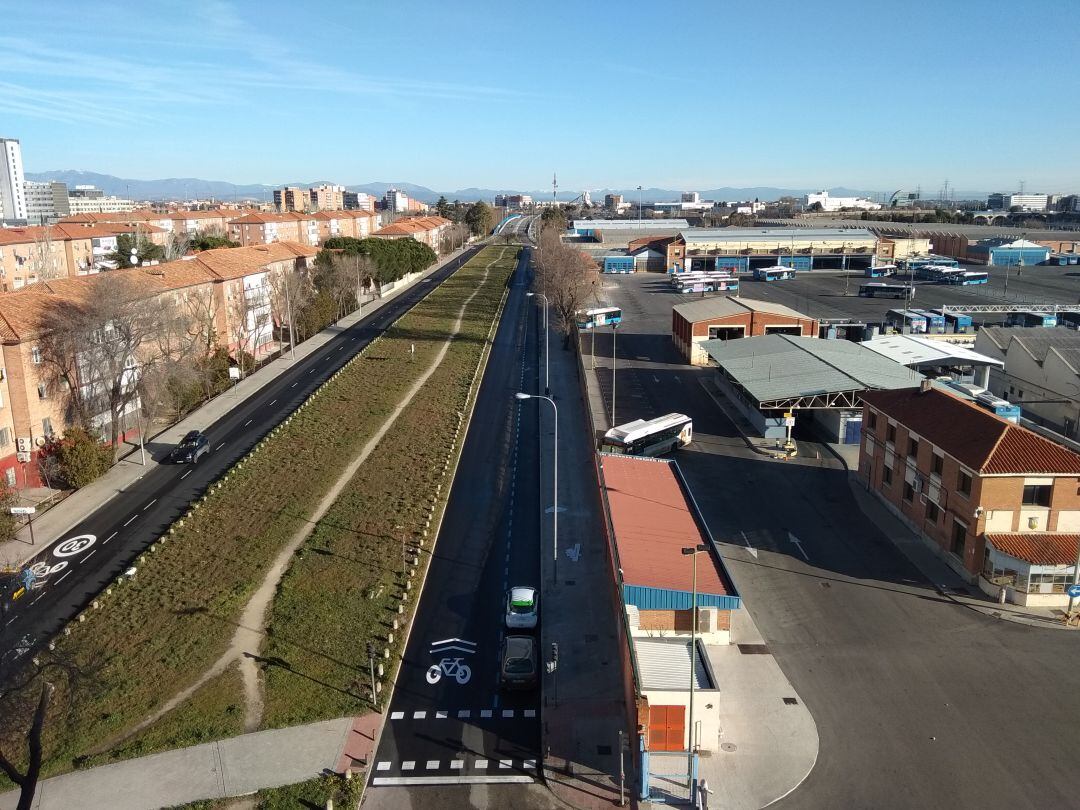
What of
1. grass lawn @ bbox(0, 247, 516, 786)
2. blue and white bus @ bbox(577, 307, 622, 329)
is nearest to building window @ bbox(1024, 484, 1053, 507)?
grass lawn @ bbox(0, 247, 516, 786)

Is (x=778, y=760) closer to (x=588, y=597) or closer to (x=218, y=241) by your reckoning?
(x=588, y=597)

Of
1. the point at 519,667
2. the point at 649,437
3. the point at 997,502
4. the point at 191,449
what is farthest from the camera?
the point at 191,449

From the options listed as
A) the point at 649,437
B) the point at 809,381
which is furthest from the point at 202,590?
the point at 809,381

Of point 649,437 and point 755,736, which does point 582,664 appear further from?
point 649,437

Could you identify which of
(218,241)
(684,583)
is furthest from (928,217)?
(684,583)

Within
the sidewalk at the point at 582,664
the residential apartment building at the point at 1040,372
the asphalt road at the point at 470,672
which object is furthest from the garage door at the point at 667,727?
the residential apartment building at the point at 1040,372

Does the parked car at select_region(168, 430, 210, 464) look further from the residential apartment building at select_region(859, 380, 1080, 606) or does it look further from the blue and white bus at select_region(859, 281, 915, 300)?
the blue and white bus at select_region(859, 281, 915, 300)
